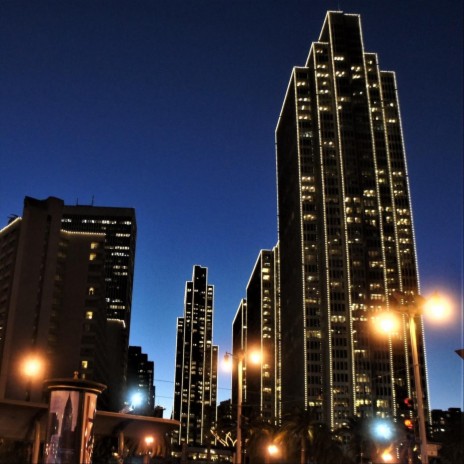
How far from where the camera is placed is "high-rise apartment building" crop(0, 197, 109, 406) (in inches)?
5369

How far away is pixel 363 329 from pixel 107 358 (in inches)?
3089

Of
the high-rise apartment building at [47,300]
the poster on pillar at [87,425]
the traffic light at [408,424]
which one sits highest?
the high-rise apartment building at [47,300]

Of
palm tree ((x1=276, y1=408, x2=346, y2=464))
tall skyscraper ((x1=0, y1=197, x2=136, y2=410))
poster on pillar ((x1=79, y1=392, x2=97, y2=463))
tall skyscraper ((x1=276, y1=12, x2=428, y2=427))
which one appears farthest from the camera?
tall skyscraper ((x1=276, y1=12, x2=428, y2=427))

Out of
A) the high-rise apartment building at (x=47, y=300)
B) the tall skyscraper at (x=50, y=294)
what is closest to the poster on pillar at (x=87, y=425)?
the high-rise apartment building at (x=47, y=300)

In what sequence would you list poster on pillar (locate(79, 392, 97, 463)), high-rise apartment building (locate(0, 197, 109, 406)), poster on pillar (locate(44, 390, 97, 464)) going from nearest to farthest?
poster on pillar (locate(44, 390, 97, 464)) → poster on pillar (locate(79, 392, 97, 463)) → high-rise apartment building (locate(0, 197, 109, 406))

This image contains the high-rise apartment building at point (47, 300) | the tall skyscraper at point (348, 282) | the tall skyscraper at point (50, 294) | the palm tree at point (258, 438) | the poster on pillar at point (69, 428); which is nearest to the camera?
the poster on pillar at point (69, 428)

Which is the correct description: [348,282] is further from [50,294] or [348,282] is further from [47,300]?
[47,300]

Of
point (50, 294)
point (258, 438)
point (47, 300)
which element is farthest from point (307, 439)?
point (50, 294)

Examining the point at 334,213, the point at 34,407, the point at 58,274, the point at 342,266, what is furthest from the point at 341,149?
the point at 34,407

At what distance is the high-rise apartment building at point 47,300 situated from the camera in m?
136

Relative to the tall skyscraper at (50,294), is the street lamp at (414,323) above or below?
below

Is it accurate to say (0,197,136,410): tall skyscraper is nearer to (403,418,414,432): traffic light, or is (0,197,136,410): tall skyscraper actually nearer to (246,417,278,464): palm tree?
(246,417,278,464): palm tree

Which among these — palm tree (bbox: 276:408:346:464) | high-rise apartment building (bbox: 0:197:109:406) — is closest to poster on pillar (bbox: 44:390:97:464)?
palm tree (bbox: 276:408:346:464)

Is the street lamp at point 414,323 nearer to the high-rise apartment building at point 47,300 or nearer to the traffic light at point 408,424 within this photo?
the traffic light at point 408,424
